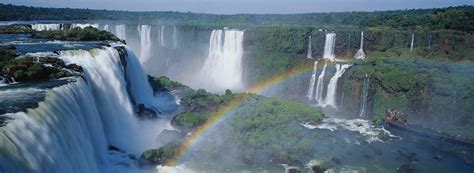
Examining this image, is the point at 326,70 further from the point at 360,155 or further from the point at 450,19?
the point at 450,19

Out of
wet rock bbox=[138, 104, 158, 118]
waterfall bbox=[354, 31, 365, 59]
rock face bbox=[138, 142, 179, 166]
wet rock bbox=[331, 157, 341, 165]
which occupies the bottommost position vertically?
wet rock bbox=[331, 157, 341, 165]

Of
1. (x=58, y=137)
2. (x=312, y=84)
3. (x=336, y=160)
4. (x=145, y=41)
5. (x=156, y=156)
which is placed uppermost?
(x=145, y=41)

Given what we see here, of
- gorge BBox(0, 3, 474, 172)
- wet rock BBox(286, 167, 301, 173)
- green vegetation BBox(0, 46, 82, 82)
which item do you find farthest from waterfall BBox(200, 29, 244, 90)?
green vegetation BBox(0, 46, 82, 82)

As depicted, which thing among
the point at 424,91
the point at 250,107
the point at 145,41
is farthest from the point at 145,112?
the point at 145,41

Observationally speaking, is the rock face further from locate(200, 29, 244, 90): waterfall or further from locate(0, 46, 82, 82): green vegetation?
locate(200, 29, 244, 90): waterfall

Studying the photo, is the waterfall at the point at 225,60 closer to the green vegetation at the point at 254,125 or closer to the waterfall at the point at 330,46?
the waterfall at the point at 330,46

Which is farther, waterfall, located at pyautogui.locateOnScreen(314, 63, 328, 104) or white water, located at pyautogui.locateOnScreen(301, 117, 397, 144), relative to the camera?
waterfall, located at pyautogui.locateOnScreen(314, 63, 328, 104)

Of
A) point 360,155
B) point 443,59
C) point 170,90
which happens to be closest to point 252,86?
point 170,90

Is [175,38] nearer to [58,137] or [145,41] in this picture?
[145,41]
